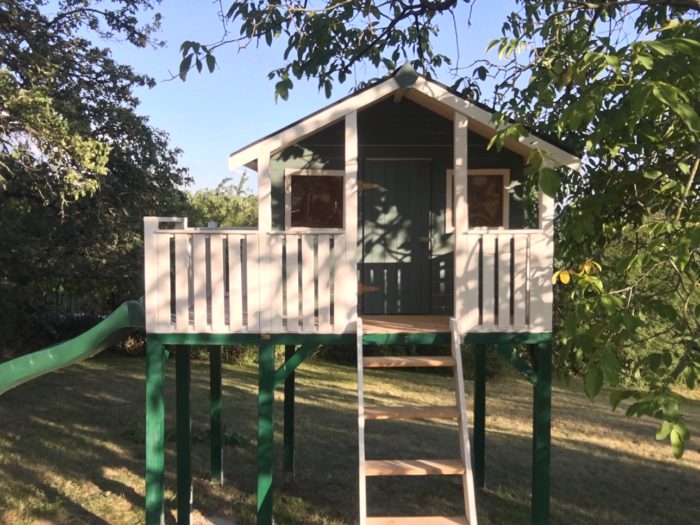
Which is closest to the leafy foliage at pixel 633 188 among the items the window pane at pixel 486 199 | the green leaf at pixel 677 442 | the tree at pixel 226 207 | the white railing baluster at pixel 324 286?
the green leaf at pixel 677 442

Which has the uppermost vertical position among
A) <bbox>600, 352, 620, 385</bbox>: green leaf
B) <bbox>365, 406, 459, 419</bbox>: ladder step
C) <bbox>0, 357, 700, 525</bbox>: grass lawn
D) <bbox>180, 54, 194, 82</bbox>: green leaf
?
<bbox>180, 54, 194, 82</bbox>: green leaf

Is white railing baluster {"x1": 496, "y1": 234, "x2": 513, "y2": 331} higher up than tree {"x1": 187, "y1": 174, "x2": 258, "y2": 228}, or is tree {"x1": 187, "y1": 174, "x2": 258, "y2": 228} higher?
tree {"x1": 187, "y1": 174, "x2": 258, "y2": 228}

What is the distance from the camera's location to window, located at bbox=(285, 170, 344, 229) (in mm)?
6449

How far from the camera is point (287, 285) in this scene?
521 centimetres

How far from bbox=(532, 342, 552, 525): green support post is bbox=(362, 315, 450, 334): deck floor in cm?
94

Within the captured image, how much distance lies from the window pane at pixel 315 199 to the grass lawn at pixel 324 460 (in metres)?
3.21

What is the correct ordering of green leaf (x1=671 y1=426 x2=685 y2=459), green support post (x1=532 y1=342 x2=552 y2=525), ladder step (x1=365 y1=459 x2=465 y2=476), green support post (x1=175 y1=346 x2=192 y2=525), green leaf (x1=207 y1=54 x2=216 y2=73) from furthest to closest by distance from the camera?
green support post (x1=175 y1=346 x2=192 y2=525)
green leaf (x1=207 y1=54 x2=216 y2=73)
green support post (x1=532 y1=342 x2=552 y2=525)
ladder step (x1=365 y1=459 x2=465 y2=476)
green leaf (x1=671 y1=426 x2=685 y2=459)

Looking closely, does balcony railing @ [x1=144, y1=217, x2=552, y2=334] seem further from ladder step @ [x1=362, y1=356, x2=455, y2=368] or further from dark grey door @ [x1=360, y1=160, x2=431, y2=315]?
dark grey door @ [x1=360, y1=160, x2=431, y2=315]

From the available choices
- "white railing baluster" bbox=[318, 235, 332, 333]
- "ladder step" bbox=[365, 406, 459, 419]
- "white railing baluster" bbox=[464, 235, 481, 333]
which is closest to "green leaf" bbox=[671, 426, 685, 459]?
"ladder step" bbox=[365, 406, 459, 419]

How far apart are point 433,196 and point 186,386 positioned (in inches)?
130

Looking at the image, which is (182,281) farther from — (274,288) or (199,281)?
(274,288)

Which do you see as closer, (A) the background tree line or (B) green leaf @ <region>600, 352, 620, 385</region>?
(B) green leaf @ <region>600, 352, 620, 385</region>

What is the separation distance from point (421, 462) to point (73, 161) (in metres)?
6.34

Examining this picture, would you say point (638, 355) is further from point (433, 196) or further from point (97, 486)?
point (97, 486)
